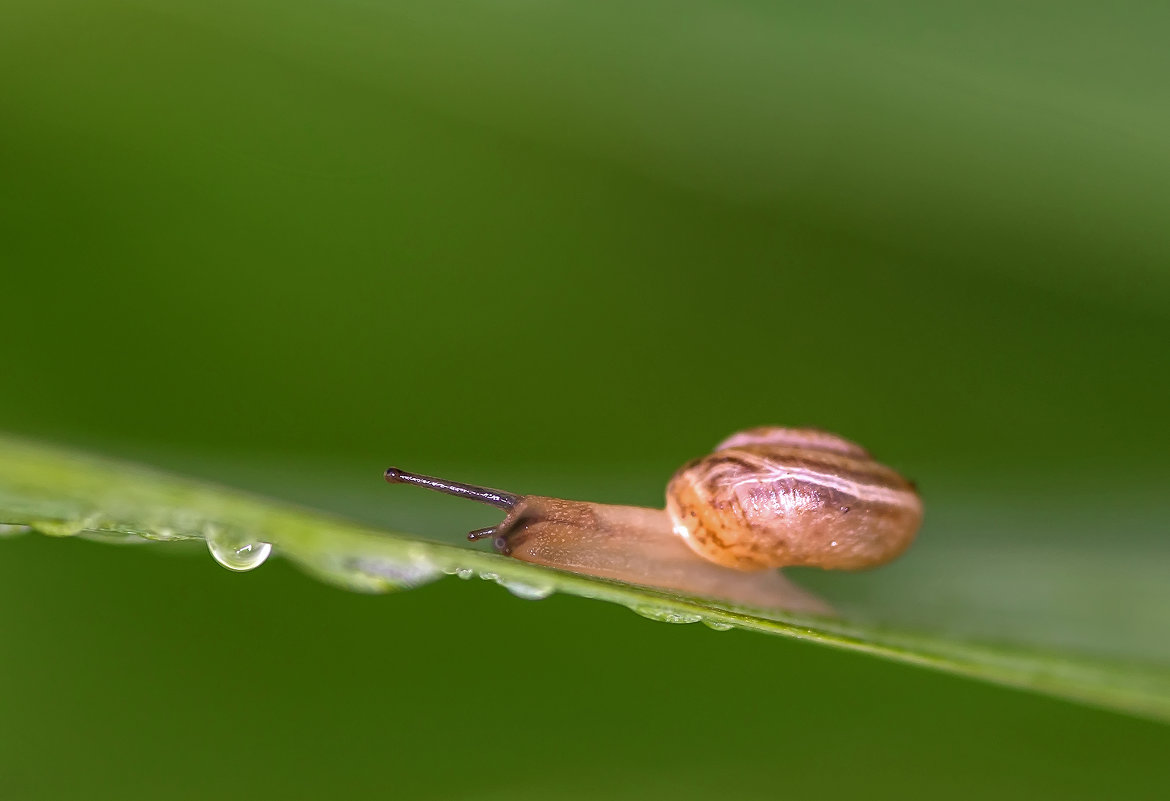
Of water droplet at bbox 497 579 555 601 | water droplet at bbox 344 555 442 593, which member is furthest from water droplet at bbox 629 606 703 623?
water droplet at bbox 344 555 442 593

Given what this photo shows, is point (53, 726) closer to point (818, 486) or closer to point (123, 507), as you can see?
point (123, 507)

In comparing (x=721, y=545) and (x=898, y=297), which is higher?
(x=898, y=297)

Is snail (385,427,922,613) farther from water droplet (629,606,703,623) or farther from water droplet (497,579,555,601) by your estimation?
water droplet (629,606,703,623)

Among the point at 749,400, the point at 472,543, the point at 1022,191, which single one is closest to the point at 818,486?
the point at 749,400

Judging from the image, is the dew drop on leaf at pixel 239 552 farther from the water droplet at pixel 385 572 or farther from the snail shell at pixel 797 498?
the snail shell at pixel 797 498

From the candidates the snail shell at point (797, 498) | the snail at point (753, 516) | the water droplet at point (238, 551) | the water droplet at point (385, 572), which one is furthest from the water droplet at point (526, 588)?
the snail shell at point (797, 498)

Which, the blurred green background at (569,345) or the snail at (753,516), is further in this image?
the snail at (753,516)

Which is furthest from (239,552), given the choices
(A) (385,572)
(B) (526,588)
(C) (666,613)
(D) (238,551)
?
(C) (666,613)

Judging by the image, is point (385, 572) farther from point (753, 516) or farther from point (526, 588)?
point (753, 516)
